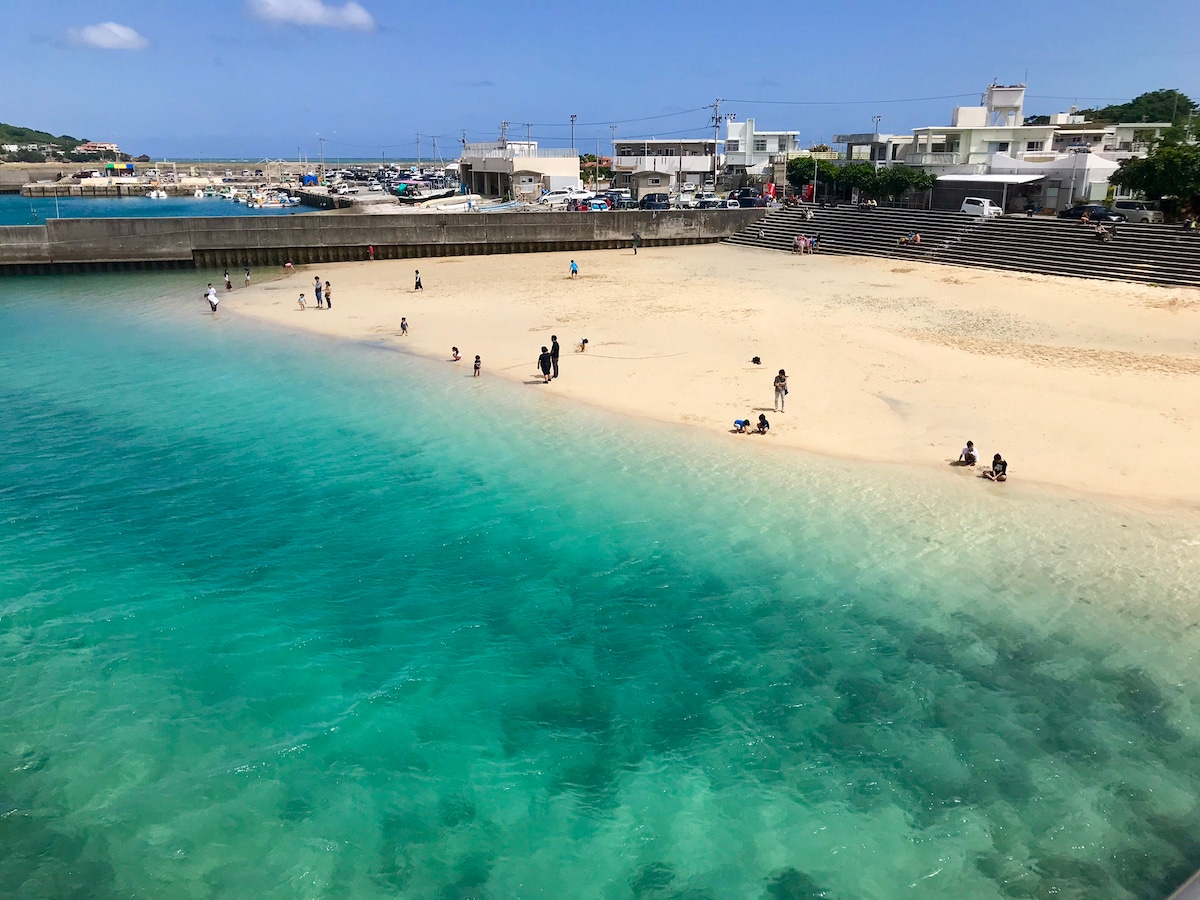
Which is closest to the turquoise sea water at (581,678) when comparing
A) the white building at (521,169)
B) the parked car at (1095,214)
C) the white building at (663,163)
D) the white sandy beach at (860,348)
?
the white sandy beach at (860,348)

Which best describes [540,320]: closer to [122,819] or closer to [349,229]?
[349,229]

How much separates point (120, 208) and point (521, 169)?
70.0 meters

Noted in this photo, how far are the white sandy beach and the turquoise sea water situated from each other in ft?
7.10

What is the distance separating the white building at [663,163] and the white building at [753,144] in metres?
1.98

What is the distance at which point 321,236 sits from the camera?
4909 centimetres

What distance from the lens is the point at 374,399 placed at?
24.0m

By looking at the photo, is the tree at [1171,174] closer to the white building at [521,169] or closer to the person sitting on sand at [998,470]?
the person sitting on sand at [998,470]

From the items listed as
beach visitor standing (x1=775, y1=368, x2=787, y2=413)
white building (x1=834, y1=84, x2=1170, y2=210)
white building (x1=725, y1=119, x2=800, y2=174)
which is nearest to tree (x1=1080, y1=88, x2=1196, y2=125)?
white building (x1=834, y1=84, x2=1170, y2=210)

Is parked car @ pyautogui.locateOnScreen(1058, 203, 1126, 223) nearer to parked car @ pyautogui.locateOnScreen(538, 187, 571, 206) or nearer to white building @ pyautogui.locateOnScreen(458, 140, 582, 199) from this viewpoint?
parked car @ pyautogui.locateOnScreen(538, 187, 571, 206)

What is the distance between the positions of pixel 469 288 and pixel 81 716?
32058 millimetres

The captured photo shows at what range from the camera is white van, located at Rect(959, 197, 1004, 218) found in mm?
45625

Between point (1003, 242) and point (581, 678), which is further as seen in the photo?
point (1003, 242)

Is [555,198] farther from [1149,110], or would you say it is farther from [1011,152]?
[1149,110]

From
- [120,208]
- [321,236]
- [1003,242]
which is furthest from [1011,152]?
[120,208]
